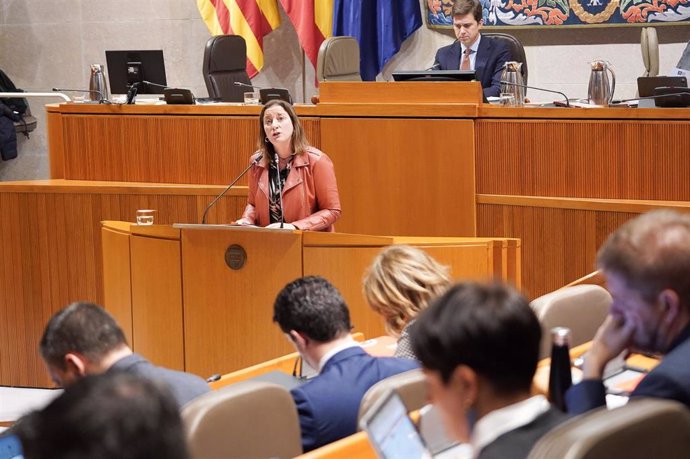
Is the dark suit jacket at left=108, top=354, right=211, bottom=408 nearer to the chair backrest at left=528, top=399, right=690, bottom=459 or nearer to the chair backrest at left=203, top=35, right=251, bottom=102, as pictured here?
the chair backrest at left=528, top=399, right=690, bottom=459

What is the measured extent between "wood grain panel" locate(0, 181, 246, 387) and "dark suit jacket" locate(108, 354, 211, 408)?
3553 millimetres

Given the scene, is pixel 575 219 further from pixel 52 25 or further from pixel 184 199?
pixel 52 25

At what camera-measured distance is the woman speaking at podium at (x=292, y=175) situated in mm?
5613

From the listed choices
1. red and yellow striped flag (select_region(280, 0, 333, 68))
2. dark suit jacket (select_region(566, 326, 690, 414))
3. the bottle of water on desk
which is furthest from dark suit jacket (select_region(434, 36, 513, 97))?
dark suit jacket (select_region(566, 326, 690, 414))

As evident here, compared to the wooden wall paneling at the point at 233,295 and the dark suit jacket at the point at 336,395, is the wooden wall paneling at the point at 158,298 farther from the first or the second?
the dark suit jacket at the point at 336,395

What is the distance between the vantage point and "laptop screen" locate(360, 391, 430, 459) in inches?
81.0

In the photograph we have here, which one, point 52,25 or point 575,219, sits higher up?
point 52,25

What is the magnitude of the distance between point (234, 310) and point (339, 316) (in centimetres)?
221

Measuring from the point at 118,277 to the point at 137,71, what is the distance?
2.04 metres

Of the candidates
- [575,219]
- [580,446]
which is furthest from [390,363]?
[575,219]

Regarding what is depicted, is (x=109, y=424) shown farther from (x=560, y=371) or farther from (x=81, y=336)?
(x=81, y=336)

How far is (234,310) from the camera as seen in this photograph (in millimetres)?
5359

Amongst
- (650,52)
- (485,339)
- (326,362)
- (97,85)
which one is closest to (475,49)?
(650,52)

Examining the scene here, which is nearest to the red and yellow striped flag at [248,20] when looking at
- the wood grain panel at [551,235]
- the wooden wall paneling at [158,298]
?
the wood grain panel at [551,235]
